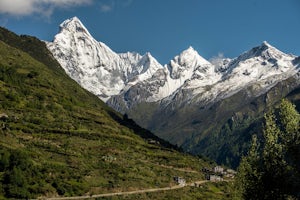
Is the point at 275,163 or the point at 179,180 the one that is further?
the point at 179,180

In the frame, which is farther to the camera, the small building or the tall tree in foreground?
the small building

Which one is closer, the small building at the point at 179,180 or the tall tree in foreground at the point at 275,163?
the tall tree in foreground at the point at 275,163

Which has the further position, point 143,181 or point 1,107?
point 1,107

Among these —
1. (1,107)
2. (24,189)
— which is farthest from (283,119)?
(1,107)

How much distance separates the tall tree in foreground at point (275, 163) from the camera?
53656 millimetres

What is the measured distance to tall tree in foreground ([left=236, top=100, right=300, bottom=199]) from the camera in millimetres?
53656

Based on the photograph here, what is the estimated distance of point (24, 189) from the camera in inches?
5005

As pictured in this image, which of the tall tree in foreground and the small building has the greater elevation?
the small building

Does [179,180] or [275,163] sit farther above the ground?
[179,180]

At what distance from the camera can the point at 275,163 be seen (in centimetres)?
5594

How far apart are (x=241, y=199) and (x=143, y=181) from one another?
109m

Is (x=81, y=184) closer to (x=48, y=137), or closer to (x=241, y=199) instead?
(x=48, y=137)

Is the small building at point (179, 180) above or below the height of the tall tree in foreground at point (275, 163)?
above

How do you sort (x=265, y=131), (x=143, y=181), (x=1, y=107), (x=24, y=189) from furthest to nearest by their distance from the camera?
(x=1, y=107), (x=143, y=181), (x=24, y=189), (x=265, y=131)
